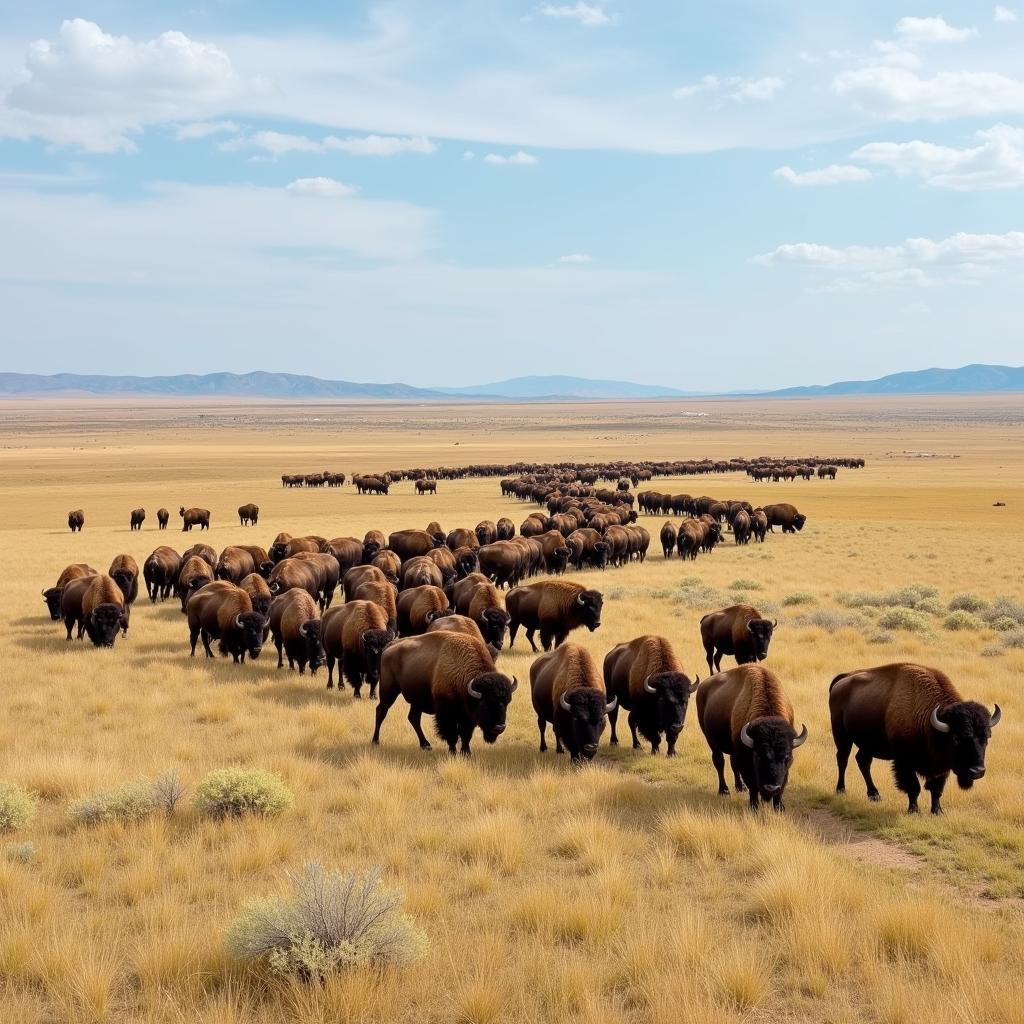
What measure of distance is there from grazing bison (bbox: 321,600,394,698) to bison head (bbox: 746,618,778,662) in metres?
5.78

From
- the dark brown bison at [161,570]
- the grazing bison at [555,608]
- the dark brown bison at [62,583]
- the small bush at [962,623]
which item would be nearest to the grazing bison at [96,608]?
the dark brown bison at [62,583]

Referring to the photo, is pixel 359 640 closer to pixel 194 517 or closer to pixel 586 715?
pixel 586 715

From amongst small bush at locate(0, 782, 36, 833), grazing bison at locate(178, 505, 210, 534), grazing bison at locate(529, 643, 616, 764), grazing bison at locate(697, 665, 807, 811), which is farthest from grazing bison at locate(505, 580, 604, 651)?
grazing bison at locate(178, 505, 210, 534)

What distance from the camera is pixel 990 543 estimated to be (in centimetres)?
3684

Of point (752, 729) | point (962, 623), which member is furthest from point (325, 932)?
point (962, 623)

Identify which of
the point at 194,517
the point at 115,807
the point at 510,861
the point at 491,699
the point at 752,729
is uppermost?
the point at 752,729

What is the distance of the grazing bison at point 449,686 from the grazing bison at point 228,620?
5552 millimetres

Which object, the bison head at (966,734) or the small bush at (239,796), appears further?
the small bush at (239,796)

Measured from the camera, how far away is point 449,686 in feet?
35.8

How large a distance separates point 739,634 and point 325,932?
10323mm

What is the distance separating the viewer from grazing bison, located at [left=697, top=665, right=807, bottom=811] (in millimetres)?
8508

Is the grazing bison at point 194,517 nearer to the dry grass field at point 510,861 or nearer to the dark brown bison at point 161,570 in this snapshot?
the dark brown bison at point 161,570

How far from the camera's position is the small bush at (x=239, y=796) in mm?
8523

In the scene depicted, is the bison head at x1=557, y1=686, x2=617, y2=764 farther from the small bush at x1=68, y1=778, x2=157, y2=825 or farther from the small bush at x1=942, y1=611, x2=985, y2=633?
the small bush at x1=942, y1=611, x2=985, y2=633
